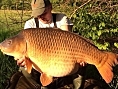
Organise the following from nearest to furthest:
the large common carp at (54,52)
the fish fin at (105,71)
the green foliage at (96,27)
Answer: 1. the large common carp at (54,52)
2. the fish fin at (105,71)
3. the green foliage at (96,27)

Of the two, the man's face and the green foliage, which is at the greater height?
the man's face

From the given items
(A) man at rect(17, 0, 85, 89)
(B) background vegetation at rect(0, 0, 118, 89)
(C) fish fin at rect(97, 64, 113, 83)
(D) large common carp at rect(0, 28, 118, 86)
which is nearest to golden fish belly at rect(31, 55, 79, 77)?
(D) large common carp at rect(0, 28, 118, 86)

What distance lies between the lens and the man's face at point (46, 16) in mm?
2977

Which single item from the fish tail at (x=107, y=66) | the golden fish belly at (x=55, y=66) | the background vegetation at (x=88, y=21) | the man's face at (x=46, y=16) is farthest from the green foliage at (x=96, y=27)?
the golden fish belly at (x=55, y=66)

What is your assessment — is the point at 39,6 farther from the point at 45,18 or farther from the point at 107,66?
the point at 107,66

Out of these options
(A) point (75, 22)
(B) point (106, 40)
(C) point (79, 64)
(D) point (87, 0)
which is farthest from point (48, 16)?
(D) point (87, 0)

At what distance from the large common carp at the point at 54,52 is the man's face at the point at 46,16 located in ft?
1.50

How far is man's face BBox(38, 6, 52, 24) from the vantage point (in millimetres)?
2977

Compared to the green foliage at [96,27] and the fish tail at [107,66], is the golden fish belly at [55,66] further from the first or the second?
the green foliage at [96,27]

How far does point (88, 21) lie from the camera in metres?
3.65

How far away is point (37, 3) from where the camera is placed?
3.03 meters

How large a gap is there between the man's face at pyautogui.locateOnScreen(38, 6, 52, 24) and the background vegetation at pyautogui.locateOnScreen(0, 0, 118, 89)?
61cm

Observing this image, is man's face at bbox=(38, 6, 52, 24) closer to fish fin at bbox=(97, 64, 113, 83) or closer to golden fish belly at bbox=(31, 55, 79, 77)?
golden fish belly at bbox=(31, 55, 79, 77)

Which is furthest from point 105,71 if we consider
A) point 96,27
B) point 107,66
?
point 96,27
